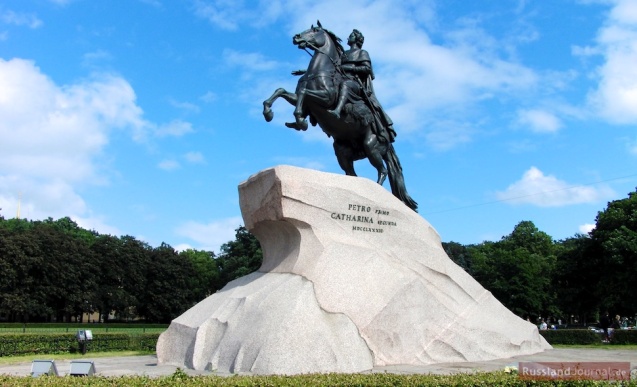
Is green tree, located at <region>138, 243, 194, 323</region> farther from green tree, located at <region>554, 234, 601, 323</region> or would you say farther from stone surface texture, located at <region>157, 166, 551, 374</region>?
stone surface texture, located at <region>157, 166, 551, 374</region>

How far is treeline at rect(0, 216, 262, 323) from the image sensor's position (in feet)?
138

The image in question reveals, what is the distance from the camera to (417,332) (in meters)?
10.9

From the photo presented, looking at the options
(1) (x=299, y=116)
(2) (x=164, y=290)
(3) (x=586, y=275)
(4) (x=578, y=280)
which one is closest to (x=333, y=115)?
(1) (x=299, y=116)

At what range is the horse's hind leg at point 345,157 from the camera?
15344 mm

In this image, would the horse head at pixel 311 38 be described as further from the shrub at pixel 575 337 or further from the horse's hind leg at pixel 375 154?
the shrub at pixel 575 337

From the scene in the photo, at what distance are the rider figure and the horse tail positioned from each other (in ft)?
1.30

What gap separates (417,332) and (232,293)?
345cm

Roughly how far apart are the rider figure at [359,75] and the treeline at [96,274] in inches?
1092

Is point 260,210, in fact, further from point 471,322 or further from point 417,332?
point 471,322

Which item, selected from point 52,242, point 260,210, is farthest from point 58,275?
point 260,210

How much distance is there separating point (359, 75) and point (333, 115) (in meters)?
1.89

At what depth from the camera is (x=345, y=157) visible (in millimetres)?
15391

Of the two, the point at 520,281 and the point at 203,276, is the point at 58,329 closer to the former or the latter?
the point at 203,276

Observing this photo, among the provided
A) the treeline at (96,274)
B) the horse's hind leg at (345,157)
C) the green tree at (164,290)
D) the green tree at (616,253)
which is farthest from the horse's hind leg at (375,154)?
the green tree at (164,290)
